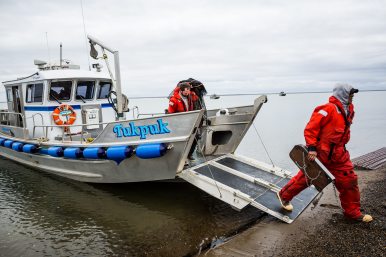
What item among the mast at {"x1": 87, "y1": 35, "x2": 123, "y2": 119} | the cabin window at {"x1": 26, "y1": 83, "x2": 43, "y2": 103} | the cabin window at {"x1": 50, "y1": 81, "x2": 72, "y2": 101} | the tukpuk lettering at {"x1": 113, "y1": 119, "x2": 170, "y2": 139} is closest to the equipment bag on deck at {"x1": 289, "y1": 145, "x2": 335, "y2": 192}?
the tukpuk lettering at {"x1": 113, "y1": 119, "x2": 170, "y2": 139}

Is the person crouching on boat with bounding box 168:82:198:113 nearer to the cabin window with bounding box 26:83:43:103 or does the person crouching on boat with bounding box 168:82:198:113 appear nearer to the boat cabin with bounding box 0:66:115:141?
the boat cabin with bounding box 0:66:115:141

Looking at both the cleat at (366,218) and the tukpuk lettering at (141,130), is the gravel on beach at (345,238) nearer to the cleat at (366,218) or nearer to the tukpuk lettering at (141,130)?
the cleat at (366,218)

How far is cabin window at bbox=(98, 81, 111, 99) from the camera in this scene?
844 centimetres

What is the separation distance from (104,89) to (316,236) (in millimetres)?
6647

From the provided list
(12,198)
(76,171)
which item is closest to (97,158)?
(76,171)

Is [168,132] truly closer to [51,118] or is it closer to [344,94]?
[344,94]

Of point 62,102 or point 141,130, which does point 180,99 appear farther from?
point 62,102

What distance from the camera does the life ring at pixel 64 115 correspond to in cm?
761

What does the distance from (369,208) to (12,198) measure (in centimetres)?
719

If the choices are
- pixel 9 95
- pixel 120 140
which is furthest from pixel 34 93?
pixel 120 140

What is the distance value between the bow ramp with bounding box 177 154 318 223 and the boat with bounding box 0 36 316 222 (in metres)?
0.02

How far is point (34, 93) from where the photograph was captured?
26.7 feet

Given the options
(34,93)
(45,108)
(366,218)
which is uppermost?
(34,93)

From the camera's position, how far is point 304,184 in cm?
436
